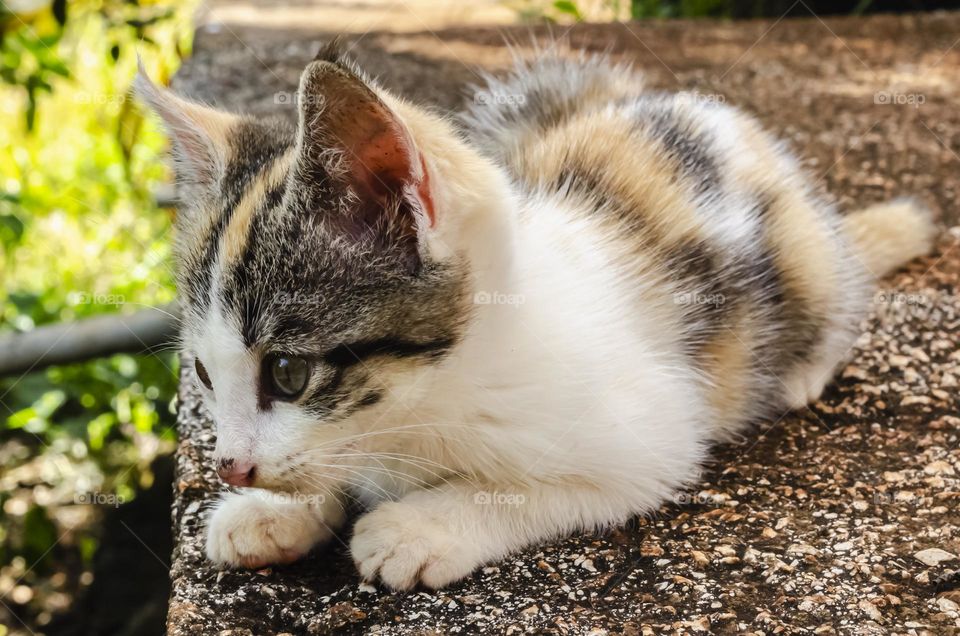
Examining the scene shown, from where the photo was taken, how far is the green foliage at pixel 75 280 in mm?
3520

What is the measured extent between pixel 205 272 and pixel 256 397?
12.2 inches

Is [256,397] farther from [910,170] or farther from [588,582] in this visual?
[910,170]

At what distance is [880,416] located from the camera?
252 centimetres

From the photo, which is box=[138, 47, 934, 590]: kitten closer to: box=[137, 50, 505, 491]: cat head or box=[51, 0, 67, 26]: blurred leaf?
box=[137, 50, 505, 491]: cat head

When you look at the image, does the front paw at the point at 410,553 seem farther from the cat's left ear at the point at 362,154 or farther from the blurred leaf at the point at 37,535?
the blurred leaf at the point at 37,535

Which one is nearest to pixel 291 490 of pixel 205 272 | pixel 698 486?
pixel 205 272

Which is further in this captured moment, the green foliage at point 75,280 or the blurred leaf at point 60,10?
the green foliage at point 75,280

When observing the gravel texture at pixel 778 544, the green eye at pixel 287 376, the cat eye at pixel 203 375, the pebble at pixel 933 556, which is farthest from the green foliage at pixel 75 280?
the pebble at pixel 933 556

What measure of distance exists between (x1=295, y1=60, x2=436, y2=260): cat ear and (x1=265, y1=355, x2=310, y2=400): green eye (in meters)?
0.28

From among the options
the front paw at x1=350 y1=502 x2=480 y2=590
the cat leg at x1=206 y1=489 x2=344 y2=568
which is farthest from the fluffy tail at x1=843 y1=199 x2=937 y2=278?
the cat leg at x1=206 y1=489 x2=344 y2=568

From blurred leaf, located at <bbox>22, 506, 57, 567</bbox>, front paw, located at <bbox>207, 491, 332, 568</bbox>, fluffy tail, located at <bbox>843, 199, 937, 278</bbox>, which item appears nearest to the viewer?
front paw, located at <bbox>207, 491, 332, 568</bbox>

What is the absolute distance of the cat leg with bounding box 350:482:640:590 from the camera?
1.92 metres

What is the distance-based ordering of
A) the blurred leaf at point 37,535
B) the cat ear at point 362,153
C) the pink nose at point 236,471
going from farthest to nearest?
the blurred leaf at point 37,535, the pink nose at point 236,471, the cat ear at point 362,153

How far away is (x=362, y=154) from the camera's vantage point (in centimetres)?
174
